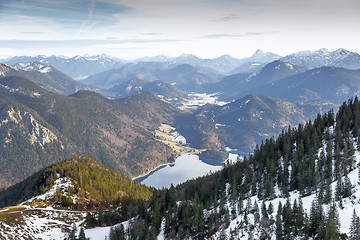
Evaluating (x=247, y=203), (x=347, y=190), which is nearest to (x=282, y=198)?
(x=247, y=203)

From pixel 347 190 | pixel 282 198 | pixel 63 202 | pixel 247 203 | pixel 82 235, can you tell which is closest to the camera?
pixel 347 190

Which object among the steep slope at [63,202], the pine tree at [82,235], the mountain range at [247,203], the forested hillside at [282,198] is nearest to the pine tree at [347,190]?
the forested hillside at [282,198]

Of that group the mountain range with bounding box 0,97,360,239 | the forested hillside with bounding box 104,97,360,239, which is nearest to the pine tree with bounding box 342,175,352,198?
the forested hillside with bounding box 104,97,360,239

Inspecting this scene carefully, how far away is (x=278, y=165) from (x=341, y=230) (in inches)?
2700

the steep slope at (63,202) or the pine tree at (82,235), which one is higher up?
the steep slope at (63,202)

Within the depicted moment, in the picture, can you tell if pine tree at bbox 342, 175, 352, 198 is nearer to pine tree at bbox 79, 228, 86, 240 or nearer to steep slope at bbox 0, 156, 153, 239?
steep slope at bbox 0, 156, 153, 239

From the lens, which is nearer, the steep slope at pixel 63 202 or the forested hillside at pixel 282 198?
the forested hillside at pixel 282 198

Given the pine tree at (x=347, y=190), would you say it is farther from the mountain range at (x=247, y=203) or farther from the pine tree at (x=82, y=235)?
the pine tree at (x=82, y=235)

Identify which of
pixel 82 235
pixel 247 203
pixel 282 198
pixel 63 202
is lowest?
pixel 82 235

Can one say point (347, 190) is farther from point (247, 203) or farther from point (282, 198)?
point (247, 203)

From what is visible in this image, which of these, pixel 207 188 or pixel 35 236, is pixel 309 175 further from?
pixel 35 236

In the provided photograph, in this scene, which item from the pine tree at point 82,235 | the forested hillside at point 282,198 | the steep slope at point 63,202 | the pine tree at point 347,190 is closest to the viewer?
the forested hillside at point 282,198

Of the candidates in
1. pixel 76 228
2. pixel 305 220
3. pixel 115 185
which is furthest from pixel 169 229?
pixel 115 185

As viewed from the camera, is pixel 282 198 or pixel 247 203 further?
pixel 282 198
